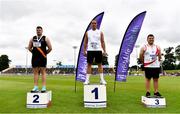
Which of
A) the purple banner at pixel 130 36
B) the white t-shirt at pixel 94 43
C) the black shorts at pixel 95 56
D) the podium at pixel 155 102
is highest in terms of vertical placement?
the purple banner at pixel 130 36

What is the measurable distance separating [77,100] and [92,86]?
146cm

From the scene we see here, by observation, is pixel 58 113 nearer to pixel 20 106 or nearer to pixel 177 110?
pixel 20 106

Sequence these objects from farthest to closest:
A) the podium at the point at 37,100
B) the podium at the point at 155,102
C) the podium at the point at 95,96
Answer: the podium at the point at 155,102 < the podium at the point at 95,96 < the podium at the point at 37,100

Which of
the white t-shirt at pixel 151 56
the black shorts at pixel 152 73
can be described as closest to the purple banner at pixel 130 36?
the white t-shirt at pixel 151 56

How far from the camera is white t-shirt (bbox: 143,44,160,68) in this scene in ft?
36.8

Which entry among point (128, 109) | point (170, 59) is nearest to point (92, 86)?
point (128, 109)

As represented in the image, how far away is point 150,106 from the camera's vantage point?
422 inches

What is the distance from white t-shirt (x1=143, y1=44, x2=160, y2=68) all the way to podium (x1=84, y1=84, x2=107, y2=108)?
1.75 metres

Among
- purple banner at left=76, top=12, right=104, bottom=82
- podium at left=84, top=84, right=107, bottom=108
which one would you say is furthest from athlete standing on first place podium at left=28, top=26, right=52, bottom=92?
purple banner at left=76, top=12, right=104, bottom=82

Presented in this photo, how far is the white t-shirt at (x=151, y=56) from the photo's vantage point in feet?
36.8

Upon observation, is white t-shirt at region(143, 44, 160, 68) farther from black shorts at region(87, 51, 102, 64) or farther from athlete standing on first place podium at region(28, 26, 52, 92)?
athlete standing on first place podium at region(28, 26, 52, 92)

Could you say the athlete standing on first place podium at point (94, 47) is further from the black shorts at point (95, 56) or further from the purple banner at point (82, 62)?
the purple banner at point (82, 62)

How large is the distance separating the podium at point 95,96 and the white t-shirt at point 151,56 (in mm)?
1747

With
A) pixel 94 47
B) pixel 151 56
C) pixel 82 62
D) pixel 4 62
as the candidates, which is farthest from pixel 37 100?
pixel 4 62
